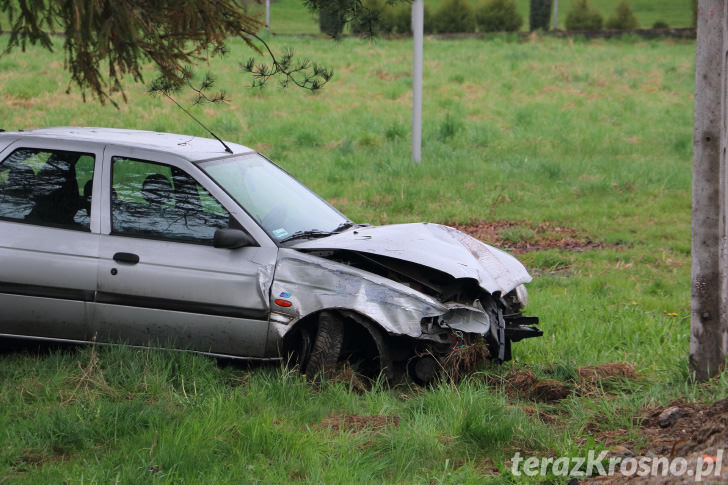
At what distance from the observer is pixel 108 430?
4363 millimetres

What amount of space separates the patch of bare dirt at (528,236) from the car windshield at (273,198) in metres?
4.51

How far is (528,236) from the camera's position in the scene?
10.9 m

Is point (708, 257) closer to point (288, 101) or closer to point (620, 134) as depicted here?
point (620, 134)

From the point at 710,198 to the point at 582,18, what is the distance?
61.9 m

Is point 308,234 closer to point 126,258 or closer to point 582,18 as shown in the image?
point 126,258

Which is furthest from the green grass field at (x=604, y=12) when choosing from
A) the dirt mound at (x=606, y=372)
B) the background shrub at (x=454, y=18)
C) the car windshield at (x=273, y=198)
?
the dirt mound at (x=606, y=372)

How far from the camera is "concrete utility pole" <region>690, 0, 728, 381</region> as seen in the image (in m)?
4.90

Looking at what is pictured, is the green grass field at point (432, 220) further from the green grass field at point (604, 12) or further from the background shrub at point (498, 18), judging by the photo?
the green grass field at point (604, 12)

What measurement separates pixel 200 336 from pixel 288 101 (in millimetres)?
16910

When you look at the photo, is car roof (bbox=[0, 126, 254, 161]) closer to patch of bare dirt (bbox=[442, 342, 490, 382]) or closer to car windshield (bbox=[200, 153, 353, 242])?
car windshield (bbox=[200, 153, 353, 242])

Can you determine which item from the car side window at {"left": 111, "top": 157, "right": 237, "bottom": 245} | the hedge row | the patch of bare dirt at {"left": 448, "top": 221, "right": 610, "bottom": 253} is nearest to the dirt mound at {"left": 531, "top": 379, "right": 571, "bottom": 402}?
the car side window at {"left": 111, "top": 157, "right": 237, "bottom": 245}

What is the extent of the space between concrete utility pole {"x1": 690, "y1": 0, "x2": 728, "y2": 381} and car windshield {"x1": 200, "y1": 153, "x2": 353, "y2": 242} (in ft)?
8.01

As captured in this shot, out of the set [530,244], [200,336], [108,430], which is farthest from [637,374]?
[530,244]

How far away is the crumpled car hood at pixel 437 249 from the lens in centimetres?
526
